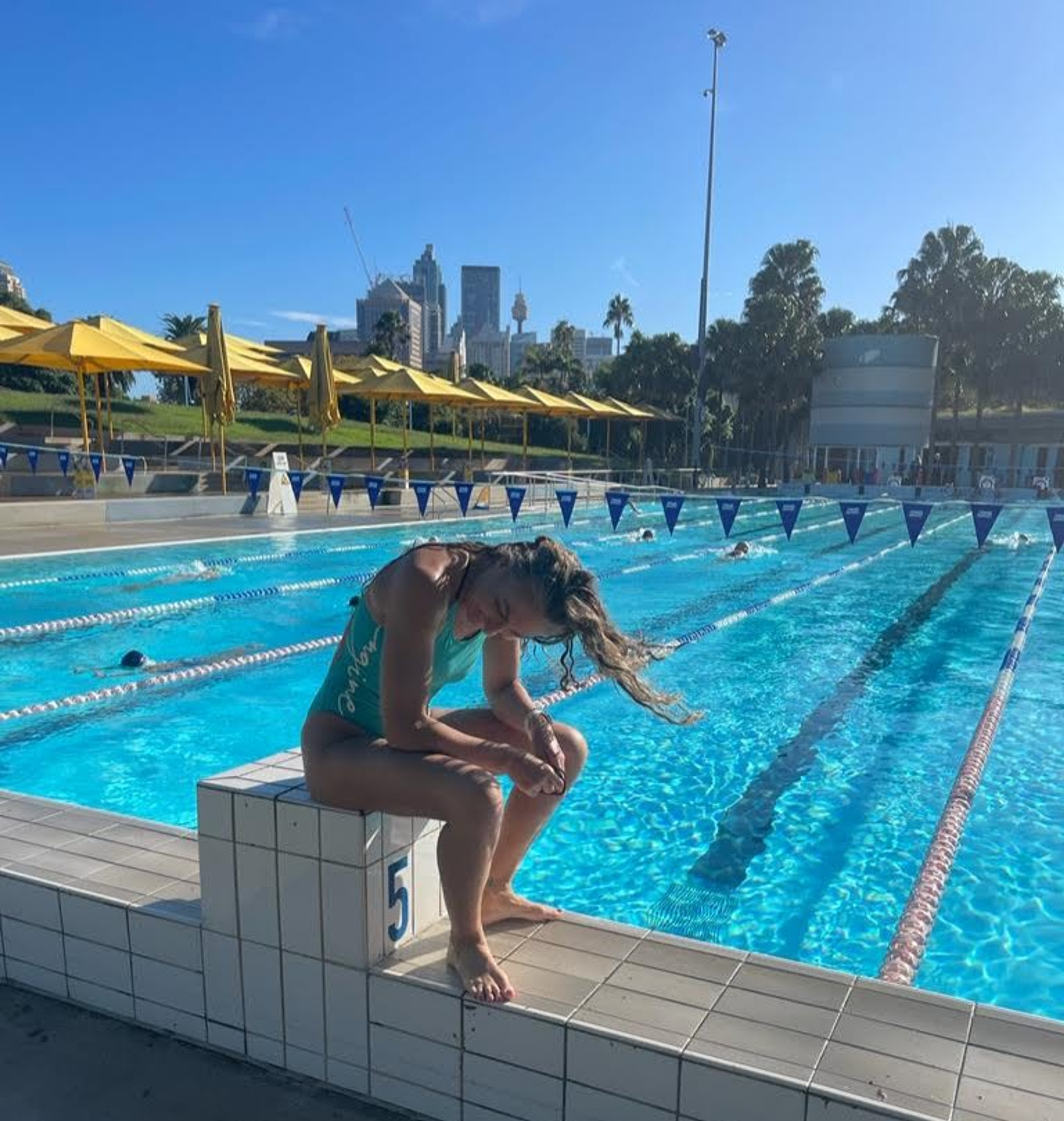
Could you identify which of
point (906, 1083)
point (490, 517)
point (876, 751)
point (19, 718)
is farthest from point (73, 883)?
point (490, 517)

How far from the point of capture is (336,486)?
19078 mm

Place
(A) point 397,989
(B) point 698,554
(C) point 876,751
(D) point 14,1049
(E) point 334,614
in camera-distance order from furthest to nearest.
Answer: (B) point 698,554
(E) point 334,614
(C) point 876,751
(D) point 14,1049
(A) point 397,989

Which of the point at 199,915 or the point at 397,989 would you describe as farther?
the point at 199,915

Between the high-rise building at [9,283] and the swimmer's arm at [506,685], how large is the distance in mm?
51915

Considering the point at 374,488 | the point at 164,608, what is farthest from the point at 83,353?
the point at 164,608

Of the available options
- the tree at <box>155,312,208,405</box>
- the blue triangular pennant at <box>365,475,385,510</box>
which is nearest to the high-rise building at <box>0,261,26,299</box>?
the tree at <box>155,312,208,405</box>

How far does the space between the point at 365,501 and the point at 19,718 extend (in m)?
15.7

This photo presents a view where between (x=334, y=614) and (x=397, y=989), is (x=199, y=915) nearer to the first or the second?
(x=397, y=989)

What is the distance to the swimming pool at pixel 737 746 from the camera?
4.44 metres

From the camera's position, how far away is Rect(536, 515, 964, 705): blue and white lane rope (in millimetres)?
7430

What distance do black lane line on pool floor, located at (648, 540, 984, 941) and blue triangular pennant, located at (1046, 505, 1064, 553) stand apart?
4241 millimetres

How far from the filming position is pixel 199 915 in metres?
2.44

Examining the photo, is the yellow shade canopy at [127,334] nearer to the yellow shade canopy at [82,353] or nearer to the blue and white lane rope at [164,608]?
the yellow shade canopy at [82,353]

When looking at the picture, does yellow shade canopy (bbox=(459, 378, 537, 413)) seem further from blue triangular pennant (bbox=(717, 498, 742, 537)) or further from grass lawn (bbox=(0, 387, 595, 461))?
blue triangular pennant (bbox=(717, 498, 742, 537))
